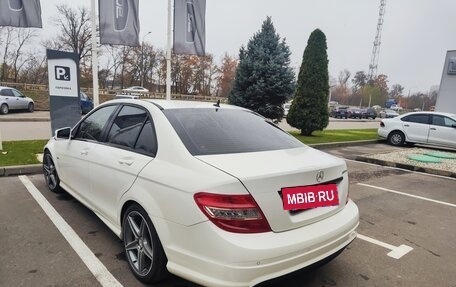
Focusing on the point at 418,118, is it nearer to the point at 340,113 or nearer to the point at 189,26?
the point at 189,26

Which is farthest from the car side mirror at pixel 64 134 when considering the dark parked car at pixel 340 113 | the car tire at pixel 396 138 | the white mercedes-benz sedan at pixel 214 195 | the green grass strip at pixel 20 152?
the dark parked car at pixel 340 113

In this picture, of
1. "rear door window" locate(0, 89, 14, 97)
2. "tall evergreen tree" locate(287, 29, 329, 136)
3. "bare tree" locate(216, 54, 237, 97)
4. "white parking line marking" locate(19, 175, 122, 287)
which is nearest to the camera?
"white parking line marking" locate(19, 175, 122, 287)

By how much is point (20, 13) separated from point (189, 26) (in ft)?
16.1

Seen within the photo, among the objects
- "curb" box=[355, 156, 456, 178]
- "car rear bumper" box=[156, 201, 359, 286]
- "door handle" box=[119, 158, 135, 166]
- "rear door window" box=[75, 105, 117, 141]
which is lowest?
"curb" box=[355, 156, 456, 178]

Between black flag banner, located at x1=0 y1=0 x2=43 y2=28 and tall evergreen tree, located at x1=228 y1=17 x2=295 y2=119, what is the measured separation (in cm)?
753

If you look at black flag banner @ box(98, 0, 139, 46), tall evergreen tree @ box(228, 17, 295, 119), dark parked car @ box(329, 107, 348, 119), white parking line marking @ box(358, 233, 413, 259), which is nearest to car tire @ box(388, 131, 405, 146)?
tall evergreen tree @ box(228, 17, 295, 119)

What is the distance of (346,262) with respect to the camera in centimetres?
336

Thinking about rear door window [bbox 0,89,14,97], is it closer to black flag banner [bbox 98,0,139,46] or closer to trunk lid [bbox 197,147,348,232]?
black flag banner [bbox 98,0,139,46]

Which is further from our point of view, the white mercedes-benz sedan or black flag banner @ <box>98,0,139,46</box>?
black flag banner @ <box>98,0,139,46</box>

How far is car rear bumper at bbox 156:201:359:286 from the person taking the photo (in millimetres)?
2145

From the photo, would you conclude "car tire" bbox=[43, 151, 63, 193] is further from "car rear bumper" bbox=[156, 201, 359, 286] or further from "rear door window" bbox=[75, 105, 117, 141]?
"car rear bumper" bbox=[156, 201, 359, 286]

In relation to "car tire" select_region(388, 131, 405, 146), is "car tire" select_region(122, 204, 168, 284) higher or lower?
higher

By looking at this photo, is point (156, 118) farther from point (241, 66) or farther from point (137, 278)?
point (241, 66)

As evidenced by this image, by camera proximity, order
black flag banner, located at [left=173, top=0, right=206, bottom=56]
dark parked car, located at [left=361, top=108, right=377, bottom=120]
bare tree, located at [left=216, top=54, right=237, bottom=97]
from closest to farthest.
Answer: black flag banner, located at [left=173, top=0, right=206, bottom=56]
dark parked car, located at [left=361, top=108, right=377, bottom=120]
bare tree, located at [left=216, top=54, right=237, bottom=97]
